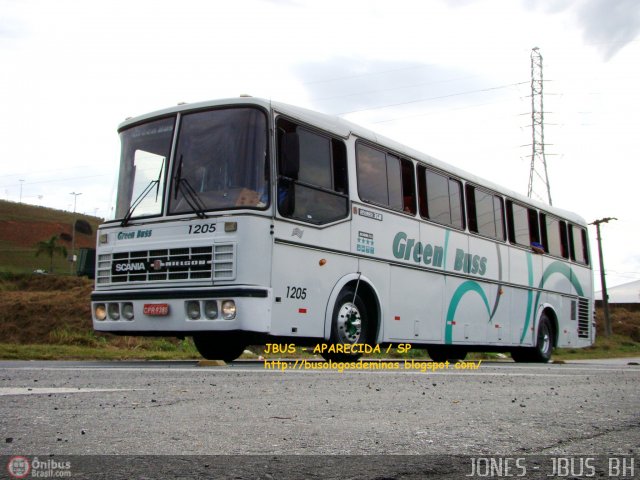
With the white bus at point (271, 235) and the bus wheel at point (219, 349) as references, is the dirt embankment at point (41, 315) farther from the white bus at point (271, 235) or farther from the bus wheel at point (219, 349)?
the white bus at point (271, 235)

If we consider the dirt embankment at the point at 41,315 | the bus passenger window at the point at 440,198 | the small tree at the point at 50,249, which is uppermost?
the small tree at the point at 50,249

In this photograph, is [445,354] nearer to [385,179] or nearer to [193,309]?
[385,179]

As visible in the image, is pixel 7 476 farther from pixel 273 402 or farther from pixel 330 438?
pixel 273 402

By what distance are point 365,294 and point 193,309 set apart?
2956mm

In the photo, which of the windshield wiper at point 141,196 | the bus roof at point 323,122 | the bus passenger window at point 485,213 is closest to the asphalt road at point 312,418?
the windshield wiper at point 141,196

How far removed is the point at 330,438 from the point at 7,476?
4.64 feet

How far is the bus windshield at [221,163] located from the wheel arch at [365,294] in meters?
1.72

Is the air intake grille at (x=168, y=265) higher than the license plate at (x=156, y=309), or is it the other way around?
the air intake grille at (x=168, y=265)

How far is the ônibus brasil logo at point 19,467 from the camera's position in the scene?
268cm

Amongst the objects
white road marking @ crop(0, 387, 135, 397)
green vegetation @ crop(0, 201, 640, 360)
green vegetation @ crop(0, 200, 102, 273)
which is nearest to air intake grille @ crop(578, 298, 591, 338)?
green vegetation @ crop(0, 201, 640, 360)

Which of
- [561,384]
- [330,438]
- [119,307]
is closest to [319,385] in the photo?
[561,384]

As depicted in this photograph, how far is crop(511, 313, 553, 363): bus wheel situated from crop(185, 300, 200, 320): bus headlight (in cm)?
994

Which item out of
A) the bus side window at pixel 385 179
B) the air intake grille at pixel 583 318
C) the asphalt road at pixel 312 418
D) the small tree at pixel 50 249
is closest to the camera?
the asphalt road at pixel 312 418

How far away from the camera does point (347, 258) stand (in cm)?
1110
